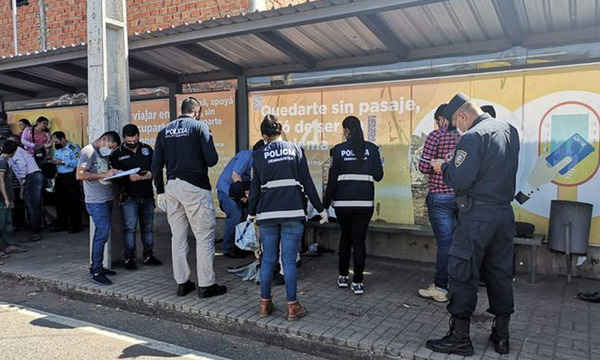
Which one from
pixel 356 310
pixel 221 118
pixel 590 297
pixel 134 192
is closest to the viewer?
pixel 356 310

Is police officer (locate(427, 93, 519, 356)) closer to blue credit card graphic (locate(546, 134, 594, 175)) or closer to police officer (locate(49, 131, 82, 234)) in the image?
blue credit card graphic (locate(546, 134, 594, 175))

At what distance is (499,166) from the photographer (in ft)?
11.0

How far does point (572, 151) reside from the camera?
527cm

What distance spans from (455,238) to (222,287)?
2.60 m

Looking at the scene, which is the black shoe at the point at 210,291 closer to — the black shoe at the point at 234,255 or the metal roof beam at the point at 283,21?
the black shoe at the point at 234,255

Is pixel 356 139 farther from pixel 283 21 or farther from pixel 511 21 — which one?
pixel 511 21

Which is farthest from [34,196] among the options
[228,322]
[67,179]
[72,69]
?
[228,322]

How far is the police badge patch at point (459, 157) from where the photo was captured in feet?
11.1

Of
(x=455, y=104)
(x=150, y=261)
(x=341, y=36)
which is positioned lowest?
A: (x=150, y=261)

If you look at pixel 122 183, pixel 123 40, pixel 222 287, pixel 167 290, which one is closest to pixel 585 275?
pixel 222 287

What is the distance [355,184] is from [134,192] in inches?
112

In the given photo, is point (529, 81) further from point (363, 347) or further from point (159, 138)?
point (159, 138)

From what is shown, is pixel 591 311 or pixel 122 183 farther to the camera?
pixel 122 183

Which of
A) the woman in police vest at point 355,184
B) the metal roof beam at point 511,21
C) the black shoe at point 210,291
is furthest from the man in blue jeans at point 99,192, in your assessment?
the metal roof beam at point 511,21
